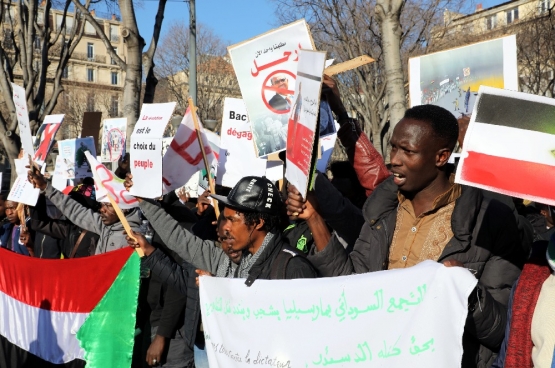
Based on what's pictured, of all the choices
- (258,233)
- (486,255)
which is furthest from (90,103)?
(486,255)

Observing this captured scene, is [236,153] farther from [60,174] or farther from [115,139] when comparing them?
[115,139]

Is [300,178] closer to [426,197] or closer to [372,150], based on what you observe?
[426,197]

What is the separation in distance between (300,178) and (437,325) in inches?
33.0

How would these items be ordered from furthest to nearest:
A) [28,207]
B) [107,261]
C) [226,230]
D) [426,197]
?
[28,207] → [107,261] → [226,230] → [426,197]

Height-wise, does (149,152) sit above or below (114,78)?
below

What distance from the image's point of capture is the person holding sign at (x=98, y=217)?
19.5ft

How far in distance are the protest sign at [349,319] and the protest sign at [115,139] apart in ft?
16.8

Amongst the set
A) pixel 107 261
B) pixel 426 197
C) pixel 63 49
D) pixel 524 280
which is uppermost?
pixel 63 49

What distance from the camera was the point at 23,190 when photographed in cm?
679

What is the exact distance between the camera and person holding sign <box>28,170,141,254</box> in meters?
5.96

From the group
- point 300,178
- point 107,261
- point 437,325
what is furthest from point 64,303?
point 437,325

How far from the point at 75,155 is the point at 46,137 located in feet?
2.40

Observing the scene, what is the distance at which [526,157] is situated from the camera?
257 cm

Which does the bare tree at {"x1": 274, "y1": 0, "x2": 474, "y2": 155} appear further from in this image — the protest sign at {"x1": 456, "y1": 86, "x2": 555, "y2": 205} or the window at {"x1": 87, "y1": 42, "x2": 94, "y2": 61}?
the window at {"x1": 87, "y1": 42, "x2": 94, "y2": 61}
